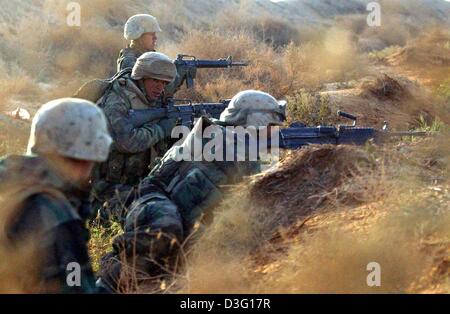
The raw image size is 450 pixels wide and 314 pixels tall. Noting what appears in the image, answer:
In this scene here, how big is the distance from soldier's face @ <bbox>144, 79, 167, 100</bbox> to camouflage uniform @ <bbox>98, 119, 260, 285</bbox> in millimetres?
1633

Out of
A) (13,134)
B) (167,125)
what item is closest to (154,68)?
(167,125)

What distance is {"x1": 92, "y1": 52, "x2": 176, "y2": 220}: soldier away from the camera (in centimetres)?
635

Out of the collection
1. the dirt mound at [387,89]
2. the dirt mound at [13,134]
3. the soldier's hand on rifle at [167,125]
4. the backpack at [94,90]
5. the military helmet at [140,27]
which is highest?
the dirt mound at [387,89]

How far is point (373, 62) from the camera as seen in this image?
68.7 feet

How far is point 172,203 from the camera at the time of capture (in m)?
4.61

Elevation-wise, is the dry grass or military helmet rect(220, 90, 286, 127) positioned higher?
military helmet rect(220, 90, 286, 127)

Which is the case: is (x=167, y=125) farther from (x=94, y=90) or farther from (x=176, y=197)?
(x=176, y=197)

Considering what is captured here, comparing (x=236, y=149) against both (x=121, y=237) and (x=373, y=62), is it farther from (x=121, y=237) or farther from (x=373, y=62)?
(x=373, y=62)

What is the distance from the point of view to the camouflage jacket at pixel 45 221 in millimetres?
2943

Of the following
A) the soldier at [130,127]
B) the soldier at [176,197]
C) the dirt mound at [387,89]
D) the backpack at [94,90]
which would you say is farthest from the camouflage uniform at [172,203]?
the dirt mound at [387,89]

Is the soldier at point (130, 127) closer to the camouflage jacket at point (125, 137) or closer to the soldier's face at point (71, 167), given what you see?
the camouflage jacket at point (125, 137)

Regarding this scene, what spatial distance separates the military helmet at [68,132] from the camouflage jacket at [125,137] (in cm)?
317

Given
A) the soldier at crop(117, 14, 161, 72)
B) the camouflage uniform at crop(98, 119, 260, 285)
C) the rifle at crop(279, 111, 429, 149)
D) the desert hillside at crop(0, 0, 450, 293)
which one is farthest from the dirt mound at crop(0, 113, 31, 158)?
the camouflage uniform at crop(98, 119, 260, 285)

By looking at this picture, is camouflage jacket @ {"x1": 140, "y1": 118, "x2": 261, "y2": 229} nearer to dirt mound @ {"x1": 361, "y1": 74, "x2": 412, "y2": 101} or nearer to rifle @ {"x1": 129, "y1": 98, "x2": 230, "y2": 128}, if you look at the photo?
rifle @ {"x1": 129, "y1": 98, "x2": 230, "y2": 128}
